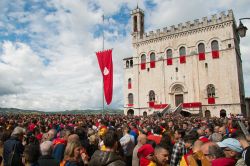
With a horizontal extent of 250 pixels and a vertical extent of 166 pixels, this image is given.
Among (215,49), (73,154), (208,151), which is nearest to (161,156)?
(208,151)

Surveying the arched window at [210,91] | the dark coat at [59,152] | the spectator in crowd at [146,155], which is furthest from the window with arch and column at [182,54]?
the spectator in crowd at [146,155]

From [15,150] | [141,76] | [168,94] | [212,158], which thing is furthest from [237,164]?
[141,76]

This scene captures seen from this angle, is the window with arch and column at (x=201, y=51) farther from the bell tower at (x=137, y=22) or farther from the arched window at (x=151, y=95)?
the bell tower at (x=137, y=22)

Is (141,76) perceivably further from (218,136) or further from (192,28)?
(218,136)

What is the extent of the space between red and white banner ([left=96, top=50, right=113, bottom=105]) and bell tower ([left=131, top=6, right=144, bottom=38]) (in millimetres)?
26821

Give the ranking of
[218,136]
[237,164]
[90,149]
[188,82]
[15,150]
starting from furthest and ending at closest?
[188,82]
[218,136]
[90,149]
[15,150]
[237,164]

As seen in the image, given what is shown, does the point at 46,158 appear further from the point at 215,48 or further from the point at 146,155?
the point at 215,48

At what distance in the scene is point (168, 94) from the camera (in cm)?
3516

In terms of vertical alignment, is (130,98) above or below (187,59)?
below

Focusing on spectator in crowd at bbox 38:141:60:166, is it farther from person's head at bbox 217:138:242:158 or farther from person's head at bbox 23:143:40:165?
person's head at bbox 217:138:242:158

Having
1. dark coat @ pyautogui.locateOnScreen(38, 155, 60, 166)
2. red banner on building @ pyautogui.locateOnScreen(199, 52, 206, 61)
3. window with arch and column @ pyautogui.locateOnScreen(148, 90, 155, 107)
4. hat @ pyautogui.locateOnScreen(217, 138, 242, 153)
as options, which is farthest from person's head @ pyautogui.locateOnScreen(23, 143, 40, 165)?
window with arch and column @ pyautogui.locateOnScreen(148, 90, 155, 107)

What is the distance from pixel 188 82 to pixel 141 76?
8.77m

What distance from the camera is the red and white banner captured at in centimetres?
1388

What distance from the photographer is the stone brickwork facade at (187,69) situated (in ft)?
101
